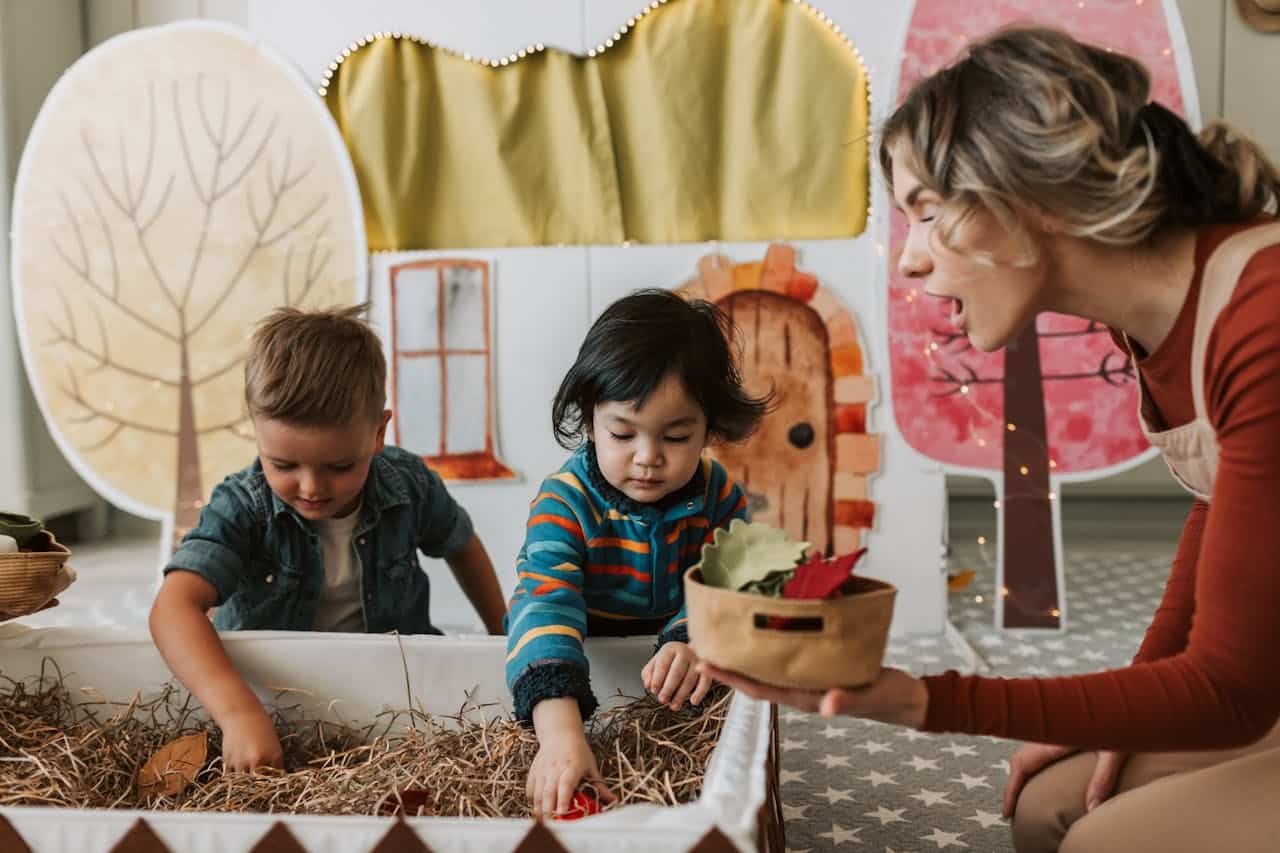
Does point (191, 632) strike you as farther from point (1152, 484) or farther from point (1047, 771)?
point (1152, 484)

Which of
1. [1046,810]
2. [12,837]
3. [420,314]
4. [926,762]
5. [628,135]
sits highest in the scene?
[628,135]

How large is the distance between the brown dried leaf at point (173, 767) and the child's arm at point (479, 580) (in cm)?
50

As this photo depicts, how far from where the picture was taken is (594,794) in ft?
3.23

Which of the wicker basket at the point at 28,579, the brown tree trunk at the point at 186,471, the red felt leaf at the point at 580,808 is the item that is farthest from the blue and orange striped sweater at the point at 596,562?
the brown tree trunk at the point at 186,471

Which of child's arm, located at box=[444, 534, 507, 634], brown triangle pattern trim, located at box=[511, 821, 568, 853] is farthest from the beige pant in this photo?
child's arm, located at box=[444, 534, 507, 634]

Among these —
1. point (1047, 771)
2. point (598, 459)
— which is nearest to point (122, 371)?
point (598, 459)

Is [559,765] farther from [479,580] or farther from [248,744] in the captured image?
[479,580]

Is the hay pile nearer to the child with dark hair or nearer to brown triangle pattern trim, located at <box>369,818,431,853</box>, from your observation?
the child with dark hair

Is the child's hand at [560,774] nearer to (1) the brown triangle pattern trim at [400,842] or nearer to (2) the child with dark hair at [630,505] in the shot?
(2) the child with dark hair at [630,505]

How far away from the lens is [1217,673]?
76cm

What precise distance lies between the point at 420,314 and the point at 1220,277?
63.7 inches

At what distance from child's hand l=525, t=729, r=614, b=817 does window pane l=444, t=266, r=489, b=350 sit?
129cm

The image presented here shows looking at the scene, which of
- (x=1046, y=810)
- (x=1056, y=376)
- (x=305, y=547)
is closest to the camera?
(x=1046, y=810)

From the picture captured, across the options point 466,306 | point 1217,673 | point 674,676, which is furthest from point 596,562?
point 466,306
